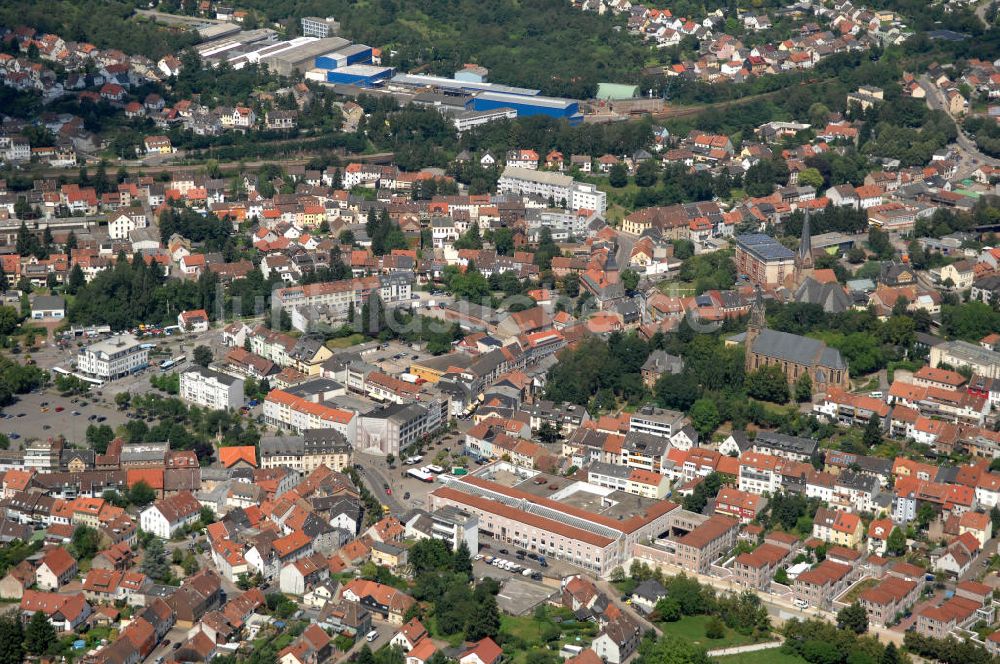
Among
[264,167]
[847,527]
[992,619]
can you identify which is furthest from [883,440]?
[264,167]

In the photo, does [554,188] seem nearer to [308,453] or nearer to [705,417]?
[705,417]

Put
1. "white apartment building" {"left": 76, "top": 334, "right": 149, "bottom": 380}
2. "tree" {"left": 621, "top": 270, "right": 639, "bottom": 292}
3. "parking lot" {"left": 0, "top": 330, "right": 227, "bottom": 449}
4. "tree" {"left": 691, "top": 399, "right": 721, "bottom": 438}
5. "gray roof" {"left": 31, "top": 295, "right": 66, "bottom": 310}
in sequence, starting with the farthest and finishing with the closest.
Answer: "tree" {"left": 621, "top": 270, "right": 639, "bottom": 292}, "gray roof" {"left": 31, "top": 295, "right": 66, "bottom": 310}, "white apartment building" {"left": 76, "top": 334, "right": 149, "bottom": 380}, "parking lot" {"left": 0, "top": 330, "right": 227, "bottom": 449}, "tree" {"left": 691, "top": 399, "right": 721, "bottom": 438}

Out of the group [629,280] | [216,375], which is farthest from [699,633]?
[629,280]

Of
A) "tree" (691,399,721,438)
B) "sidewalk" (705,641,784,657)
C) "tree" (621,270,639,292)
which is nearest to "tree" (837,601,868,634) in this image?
"sidewalk" (705,641,784,657)

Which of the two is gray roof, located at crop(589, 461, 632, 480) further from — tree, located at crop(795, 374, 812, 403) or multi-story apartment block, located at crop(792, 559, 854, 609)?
tree, located at crop(795, 374, 812, 403)

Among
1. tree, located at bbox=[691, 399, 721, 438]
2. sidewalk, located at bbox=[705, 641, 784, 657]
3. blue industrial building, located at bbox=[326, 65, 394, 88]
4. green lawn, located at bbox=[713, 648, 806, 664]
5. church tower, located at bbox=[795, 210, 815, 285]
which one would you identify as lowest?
green lawn, located at bbox=[713, 648, 806, 664]

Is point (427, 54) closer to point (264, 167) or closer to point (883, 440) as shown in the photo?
point (264, 167)
